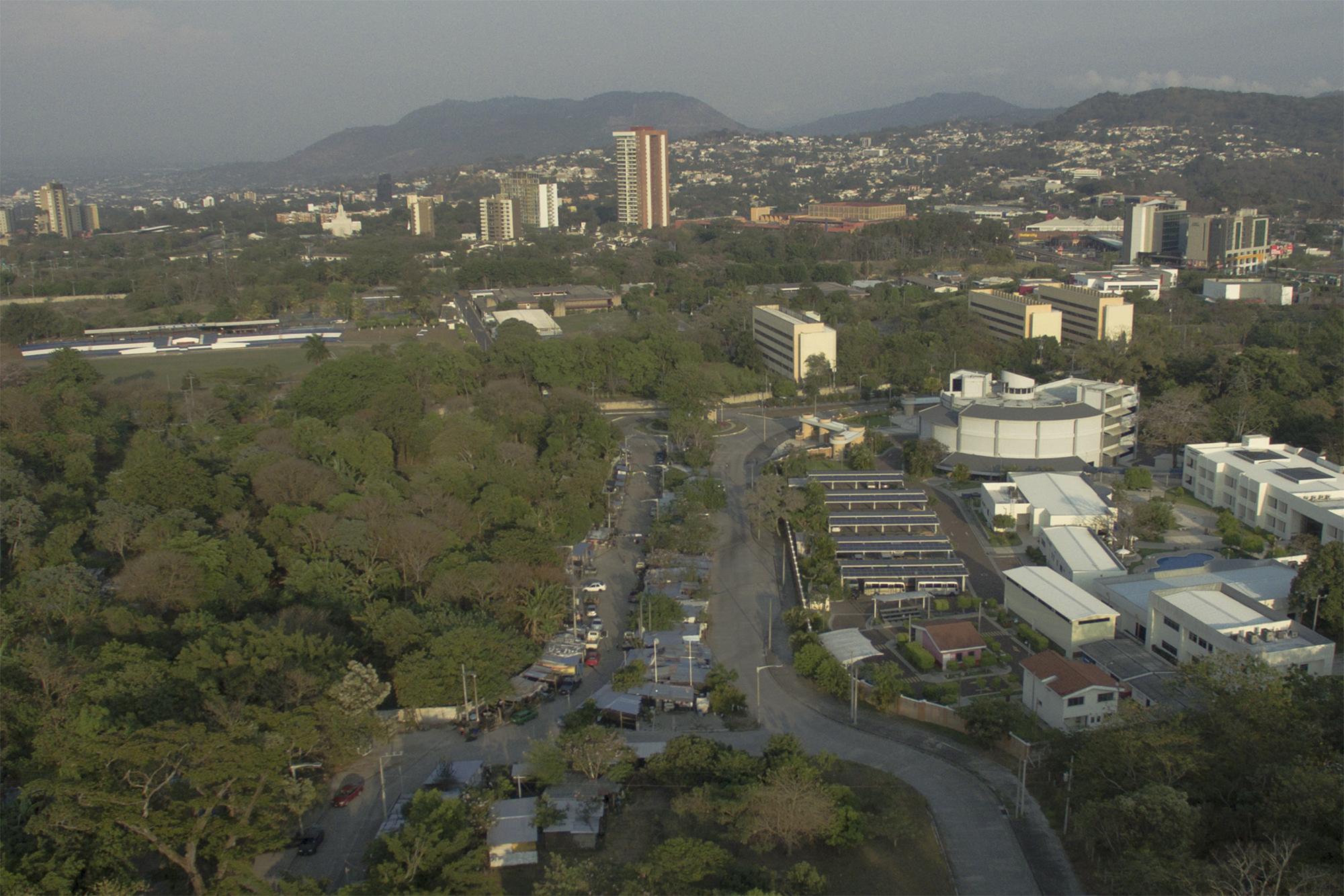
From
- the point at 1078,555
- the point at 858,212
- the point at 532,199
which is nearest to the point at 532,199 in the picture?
the point at 532,199

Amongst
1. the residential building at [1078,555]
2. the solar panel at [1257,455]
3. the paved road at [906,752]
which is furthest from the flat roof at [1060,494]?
the paved road at [906,752]

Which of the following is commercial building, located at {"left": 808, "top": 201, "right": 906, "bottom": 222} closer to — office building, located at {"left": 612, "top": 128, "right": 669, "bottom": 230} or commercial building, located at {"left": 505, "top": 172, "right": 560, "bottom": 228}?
office building, located at {"left": 612, "top": 128, "right": 669, "bottom": 230}

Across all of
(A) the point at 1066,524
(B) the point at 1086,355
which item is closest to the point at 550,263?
(B) the point at 1086,355

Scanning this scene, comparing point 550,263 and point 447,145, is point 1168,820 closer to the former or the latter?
point 550,263

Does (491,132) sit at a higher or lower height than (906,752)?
higher

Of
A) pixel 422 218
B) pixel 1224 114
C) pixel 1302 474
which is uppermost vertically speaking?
pixel 1224 114

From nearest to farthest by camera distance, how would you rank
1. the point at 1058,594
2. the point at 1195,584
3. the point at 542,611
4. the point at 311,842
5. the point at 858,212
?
the point at 311,842 < the point at 1195,584 < the point at 1058,594 < the point at 542,611 < the point at 858,212

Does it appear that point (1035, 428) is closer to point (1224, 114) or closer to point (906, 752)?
point (906, 752)
